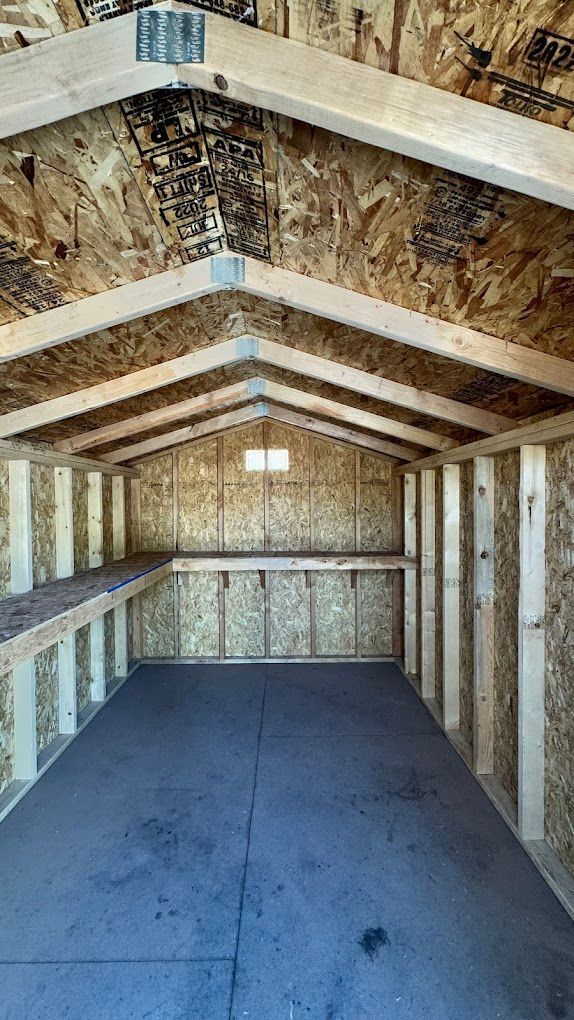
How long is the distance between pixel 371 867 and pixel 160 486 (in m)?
4.09

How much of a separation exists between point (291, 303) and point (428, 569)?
2787mm

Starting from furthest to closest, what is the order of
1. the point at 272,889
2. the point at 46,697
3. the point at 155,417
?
the point at 155,417
the point at 46,697
the point at 272,889

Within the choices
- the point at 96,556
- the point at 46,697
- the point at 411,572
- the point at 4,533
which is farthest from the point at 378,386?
the point at 46,697

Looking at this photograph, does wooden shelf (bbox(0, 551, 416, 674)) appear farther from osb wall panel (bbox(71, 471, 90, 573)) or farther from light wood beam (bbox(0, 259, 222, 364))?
light wood beam (bbox(0, 259, 222, 364))

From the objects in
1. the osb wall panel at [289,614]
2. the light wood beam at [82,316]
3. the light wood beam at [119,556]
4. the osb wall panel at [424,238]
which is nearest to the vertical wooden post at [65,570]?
the light wood beam at [119,556]

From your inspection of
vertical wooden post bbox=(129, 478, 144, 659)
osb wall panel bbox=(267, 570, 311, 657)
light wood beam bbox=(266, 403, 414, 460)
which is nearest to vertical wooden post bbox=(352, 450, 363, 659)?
light wood beam bbox=(266, 403, 414, 460)

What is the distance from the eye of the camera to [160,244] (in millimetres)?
1686

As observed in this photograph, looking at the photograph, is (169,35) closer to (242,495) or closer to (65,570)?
(65,570)

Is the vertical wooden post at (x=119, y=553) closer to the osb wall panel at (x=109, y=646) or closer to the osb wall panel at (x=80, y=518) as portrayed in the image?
the osb wall panel at (x=109, y=646)

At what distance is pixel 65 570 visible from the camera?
11.8ft

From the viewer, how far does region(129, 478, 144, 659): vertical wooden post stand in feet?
16.7

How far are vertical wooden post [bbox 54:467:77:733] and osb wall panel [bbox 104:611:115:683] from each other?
75 centimetres

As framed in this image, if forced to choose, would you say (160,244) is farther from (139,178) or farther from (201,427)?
(201,427)

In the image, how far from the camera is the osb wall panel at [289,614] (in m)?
5.09
